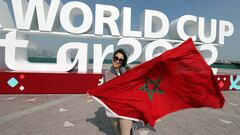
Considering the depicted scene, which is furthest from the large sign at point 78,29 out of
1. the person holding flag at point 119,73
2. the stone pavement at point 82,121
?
the person holding flag at point 119,73

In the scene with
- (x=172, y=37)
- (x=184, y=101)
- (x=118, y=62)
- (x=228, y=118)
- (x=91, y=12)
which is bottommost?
(x=228, y=118)

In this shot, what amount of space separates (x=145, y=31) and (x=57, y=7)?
4.86m

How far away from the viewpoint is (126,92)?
262 cm

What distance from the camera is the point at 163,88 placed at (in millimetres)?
2682

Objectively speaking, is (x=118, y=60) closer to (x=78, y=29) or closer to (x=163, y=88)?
(x=163, y=88)

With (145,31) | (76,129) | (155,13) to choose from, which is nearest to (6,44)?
(76,129)

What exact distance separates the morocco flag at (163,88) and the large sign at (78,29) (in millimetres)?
5996

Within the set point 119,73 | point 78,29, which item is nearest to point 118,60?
point 119,73

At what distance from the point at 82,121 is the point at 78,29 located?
18.0ft

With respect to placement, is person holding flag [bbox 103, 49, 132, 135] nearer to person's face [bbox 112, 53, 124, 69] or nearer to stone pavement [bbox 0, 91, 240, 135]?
person's face [bbox 112, 53, 124, 69]

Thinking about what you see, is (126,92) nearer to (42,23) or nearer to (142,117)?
(142,117)

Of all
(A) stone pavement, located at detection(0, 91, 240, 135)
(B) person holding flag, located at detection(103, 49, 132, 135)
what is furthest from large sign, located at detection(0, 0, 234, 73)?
(B) person holding flag, located at detection(103, 49, 132, 135)

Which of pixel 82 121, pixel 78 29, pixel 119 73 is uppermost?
pixel 78 29

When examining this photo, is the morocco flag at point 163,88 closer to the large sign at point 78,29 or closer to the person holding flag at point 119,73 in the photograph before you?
the person holding flag at point 119,73
